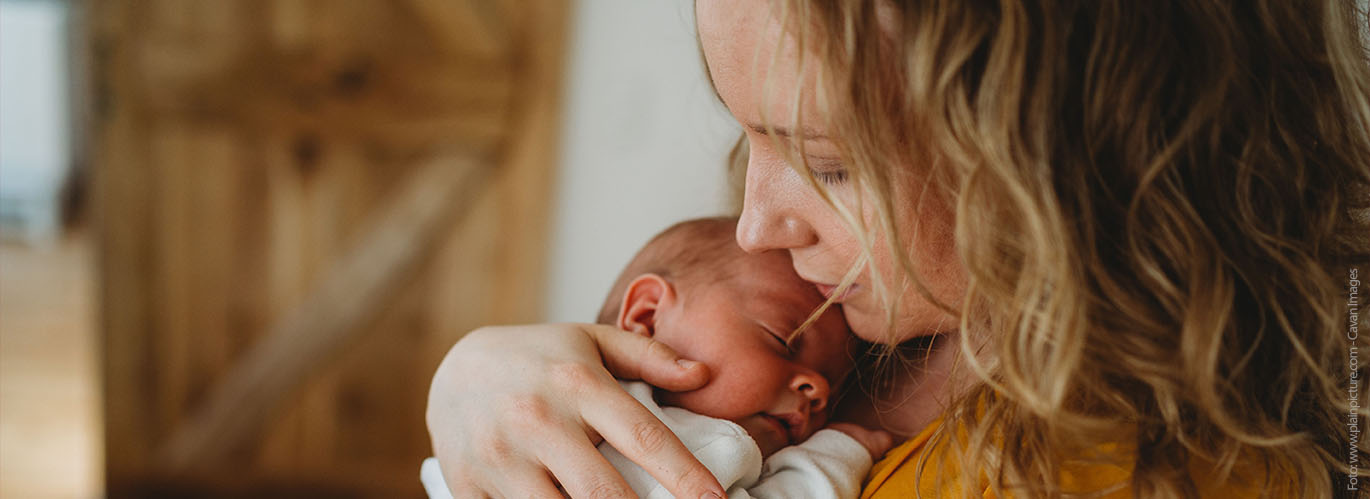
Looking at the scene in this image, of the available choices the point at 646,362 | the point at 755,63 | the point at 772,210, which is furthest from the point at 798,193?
the point at 646,362

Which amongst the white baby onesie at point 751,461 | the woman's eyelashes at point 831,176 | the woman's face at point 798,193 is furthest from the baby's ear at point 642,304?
the woman's eyelashes at point 831,176

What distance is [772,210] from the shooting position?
2.79 feet

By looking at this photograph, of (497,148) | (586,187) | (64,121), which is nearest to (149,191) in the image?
(497,148)

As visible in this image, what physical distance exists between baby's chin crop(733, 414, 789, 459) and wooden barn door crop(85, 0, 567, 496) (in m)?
1.94

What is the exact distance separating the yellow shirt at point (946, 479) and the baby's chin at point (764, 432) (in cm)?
10

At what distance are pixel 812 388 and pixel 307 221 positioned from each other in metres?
2.26

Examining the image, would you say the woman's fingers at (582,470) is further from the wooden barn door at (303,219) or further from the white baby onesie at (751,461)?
the wooden barn door at (303,219)

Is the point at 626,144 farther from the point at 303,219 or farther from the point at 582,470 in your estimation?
the point at 582,470

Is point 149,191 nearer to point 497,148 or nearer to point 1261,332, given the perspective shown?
point 497,148

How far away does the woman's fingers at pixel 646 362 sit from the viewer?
0.95 meters

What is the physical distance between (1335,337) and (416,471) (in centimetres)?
277

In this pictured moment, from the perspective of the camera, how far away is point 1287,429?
790 millimetres

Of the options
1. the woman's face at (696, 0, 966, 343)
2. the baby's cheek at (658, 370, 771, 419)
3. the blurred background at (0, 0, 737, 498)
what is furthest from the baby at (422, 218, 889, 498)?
the blurred background at (0, 0, 737, 498)

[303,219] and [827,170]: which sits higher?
[827,170]
